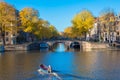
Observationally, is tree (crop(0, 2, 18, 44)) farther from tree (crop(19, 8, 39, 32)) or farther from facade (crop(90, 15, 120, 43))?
facade (crop(90, 15, 120, 43))

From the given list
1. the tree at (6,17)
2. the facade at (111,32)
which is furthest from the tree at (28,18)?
the facade at (111,32)

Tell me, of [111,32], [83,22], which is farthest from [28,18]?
[111,32]

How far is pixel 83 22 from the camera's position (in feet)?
409

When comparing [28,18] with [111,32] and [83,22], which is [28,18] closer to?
[83,22]

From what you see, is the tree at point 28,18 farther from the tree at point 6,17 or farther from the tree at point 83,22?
the tree at point 83,22

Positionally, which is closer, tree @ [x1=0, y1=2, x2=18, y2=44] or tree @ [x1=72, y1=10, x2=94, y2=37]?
tree @ [x1=0, y1=2, x2=18, y2=44]

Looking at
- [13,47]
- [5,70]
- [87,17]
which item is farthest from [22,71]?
[87,17]

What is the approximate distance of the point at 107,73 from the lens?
48.8m

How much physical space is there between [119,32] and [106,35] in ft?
23.6

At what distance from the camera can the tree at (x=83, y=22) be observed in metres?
124

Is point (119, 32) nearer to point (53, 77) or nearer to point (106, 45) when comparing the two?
point (106, 45)

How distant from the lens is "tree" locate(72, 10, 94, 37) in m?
124

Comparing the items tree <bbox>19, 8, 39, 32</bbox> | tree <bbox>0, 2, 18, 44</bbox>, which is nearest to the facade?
tree <bbox>19, 8, 39, 32</bbox>

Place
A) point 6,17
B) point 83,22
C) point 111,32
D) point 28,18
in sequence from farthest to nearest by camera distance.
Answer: point 111,32, point 83,22, point 28,18, point 6,17
